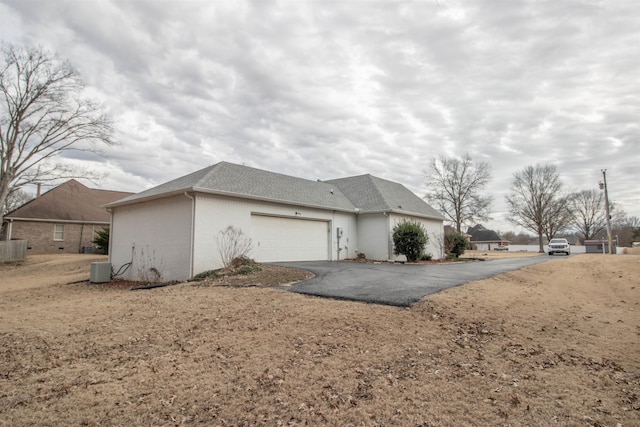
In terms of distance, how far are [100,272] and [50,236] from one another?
58.1ft

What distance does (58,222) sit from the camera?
2616 centimetres

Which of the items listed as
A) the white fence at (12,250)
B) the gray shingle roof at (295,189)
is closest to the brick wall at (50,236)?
the white fence at (12,250)

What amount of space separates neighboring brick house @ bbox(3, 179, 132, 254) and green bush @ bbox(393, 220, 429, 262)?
21.4 metres

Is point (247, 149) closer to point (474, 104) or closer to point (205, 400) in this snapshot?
point (474, 104)

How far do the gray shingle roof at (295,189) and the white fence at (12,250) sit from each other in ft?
41.2

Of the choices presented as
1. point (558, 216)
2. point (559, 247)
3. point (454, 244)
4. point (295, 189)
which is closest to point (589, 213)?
point (558, 216)

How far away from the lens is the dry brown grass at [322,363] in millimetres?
3021

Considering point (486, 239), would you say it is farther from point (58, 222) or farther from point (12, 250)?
point (12, 250)

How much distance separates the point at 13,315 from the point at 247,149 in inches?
578

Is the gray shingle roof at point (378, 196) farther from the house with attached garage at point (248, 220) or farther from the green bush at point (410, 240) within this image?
the green bush at point (410, 240)

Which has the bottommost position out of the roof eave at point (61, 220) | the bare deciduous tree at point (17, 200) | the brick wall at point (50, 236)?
the brick wall at point (50, 236)

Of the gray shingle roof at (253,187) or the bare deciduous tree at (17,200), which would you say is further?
the bare deciduous tree at (17,200)

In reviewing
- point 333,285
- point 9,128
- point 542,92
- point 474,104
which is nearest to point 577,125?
point 542,92

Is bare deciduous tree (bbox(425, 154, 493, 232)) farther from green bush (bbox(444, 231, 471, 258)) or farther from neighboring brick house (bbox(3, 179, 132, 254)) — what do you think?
neighboring brick house (bbox(3, 179, 132, 254))
